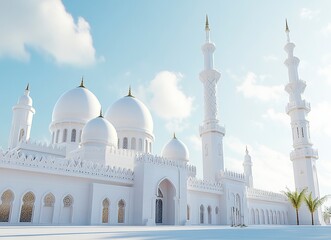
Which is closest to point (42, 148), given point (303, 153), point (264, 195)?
point (264, 195)

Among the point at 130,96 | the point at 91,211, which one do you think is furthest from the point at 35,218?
the point at 130,96

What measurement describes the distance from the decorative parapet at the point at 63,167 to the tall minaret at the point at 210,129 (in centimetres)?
847

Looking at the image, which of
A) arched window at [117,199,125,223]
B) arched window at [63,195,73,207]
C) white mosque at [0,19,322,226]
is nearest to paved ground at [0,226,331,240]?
white mosque at [0,19,322,226]

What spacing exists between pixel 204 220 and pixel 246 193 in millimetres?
5696

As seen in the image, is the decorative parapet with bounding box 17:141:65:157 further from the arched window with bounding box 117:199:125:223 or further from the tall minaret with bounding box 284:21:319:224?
the tall minaret with bounding box 284:21:319:224

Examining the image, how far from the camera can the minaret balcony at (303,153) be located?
29516 mm

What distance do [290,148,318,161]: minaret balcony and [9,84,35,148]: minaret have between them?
81.0ft

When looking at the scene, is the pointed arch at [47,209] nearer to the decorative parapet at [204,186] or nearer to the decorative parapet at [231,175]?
the decorative parapet at [204,186]

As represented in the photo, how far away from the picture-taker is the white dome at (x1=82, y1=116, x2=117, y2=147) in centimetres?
2189

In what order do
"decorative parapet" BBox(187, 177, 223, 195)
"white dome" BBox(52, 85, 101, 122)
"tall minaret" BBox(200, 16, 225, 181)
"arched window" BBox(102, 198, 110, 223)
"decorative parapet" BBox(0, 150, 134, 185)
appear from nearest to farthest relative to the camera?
"decorative parapet" BBox(0, 150, 134, 185) → "arched window" BBox(102, 198, 110, 223) → "decorative parapet" BBox(187, 177, 223, 195) → "tall minaret" BBox(200, 16, 225, 181) → "white dome" BBox(52, 85, 101, 122)

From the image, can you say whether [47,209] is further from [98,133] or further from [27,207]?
[98,133]

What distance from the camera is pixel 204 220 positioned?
23.1m

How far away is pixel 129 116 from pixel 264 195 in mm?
14925

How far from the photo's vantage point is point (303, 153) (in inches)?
1164
